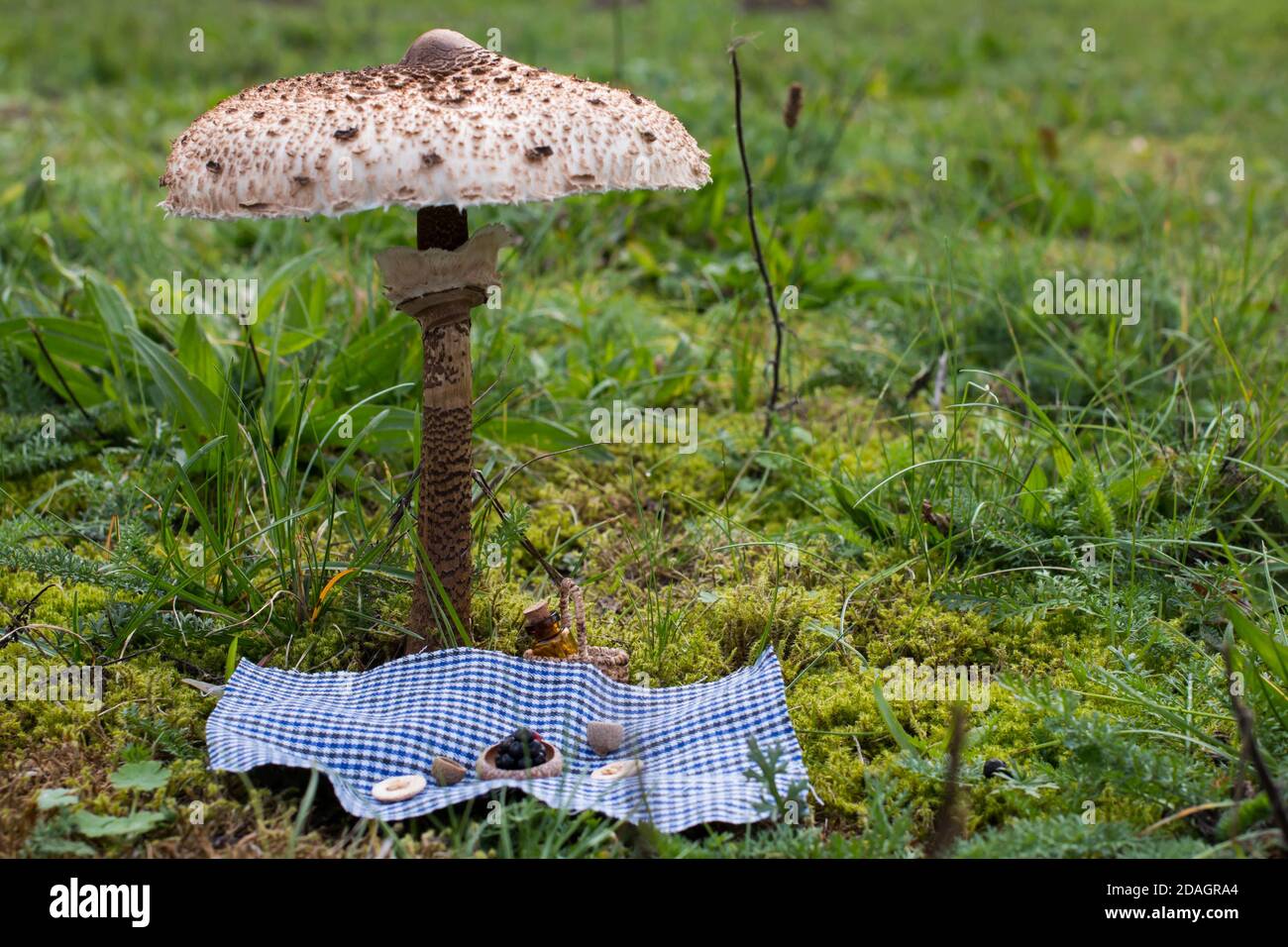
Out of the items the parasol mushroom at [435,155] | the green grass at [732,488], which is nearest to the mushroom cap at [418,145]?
the parasol mushroom at [435,155]

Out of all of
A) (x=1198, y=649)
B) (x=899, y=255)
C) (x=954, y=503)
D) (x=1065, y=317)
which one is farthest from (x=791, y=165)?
(x=1198, y=649)

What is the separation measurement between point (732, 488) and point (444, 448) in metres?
1.17

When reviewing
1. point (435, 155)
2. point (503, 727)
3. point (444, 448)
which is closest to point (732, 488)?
point (444, 448)

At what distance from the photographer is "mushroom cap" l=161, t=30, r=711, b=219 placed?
195 cm

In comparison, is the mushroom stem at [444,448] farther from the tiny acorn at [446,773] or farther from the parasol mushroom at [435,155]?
the tiny acorn at [446,773]

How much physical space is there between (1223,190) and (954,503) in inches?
171

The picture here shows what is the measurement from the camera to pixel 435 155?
1.95 metres

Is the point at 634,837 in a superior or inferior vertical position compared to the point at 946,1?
inferior

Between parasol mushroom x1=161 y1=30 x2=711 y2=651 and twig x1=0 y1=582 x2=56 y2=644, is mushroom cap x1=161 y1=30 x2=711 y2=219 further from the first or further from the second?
twig x1=0 y1=582 x2=56 y2=644

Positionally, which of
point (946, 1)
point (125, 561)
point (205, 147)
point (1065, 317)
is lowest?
point (125, 561)

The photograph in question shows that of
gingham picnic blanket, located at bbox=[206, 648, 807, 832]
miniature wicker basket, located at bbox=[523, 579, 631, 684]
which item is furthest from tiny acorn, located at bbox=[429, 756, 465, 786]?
miniature wicker basket, located at bbox=[523, 579, 631, 684]

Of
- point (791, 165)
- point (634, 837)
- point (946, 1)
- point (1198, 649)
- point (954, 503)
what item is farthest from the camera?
point (946, 1)

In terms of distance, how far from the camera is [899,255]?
17.4 feet
